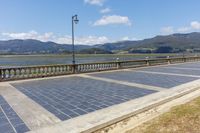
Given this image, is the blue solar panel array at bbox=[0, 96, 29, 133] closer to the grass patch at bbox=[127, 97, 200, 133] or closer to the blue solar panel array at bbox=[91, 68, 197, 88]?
the grass patch at bbox=[127, 97, 200, 133]

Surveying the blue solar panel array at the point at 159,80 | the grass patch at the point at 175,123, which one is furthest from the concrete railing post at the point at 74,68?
the grass patch at the point at 175,123

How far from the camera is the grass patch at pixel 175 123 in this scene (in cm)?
452

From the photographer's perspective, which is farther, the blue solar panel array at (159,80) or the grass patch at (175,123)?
the blue solar panel array at (159,80)

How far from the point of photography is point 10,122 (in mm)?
5242

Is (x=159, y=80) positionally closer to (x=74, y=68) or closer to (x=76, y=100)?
(x=76, y=100)

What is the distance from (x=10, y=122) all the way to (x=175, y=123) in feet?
12.7

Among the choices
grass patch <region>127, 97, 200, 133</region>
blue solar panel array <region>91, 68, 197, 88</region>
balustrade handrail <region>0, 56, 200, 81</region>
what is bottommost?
grass patch <region>127, 97, 200, 133</region>

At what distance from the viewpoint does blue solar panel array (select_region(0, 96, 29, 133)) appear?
475 cm

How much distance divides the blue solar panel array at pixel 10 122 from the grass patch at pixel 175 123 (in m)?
2.44

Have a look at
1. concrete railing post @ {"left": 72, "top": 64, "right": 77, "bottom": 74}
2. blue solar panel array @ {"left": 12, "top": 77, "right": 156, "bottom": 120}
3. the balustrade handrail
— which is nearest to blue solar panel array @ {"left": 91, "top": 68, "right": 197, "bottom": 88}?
blue solar panel array @ {"left": 12, "top": 77, "right": 156, "bottom": 120}

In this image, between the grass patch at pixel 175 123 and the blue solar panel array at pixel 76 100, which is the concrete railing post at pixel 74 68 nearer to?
the blue solar panel array at pixel 76 100

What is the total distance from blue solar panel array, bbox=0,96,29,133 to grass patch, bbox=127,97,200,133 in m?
2.44

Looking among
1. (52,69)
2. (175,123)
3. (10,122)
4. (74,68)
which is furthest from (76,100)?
(74,68)

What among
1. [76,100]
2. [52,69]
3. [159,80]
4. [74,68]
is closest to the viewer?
[76,100]
